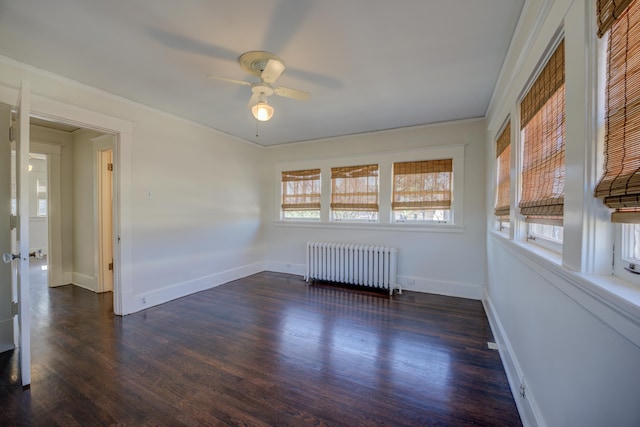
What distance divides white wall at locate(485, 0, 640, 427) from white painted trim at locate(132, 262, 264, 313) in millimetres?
3882

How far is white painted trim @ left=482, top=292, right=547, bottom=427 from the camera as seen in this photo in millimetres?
1471

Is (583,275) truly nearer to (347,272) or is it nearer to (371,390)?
(371,390)

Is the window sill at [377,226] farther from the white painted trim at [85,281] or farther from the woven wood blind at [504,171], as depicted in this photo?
the white painted trim at [85,281]

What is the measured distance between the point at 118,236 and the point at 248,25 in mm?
2796

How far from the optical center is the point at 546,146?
61.5 inches

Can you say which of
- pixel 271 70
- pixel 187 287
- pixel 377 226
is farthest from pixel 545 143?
pixel 187 287

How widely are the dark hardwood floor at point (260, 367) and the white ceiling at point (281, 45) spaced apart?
2.59 m

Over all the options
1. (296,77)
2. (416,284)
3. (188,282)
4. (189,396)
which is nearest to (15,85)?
(296,77)

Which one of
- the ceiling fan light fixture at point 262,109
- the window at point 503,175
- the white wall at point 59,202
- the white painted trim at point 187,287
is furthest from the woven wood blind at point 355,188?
the white wall at point 59,202

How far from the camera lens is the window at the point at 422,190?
396 cm

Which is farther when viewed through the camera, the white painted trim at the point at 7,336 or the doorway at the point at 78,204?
the doorway at the point at 78,204

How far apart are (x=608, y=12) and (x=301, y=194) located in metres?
4.43

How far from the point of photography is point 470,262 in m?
3.80

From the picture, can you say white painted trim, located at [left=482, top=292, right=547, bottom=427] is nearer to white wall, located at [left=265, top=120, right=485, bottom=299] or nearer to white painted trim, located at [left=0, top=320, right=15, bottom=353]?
white wall, located at [left=265, top=120, right=485, bottom=299]
